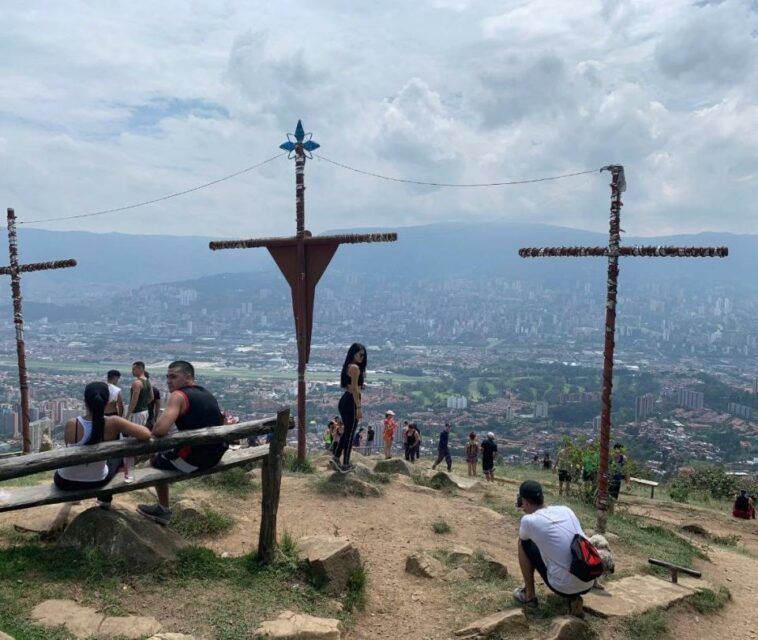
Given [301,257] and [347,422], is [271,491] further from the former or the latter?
[301,257]

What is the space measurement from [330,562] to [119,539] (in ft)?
6.25

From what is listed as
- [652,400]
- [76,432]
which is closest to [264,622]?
[76,432]

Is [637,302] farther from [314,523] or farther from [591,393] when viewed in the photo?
[314,523]

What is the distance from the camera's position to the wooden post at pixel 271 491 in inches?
234

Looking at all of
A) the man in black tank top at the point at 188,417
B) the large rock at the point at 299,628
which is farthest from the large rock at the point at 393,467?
the large rock at the point at 299,628

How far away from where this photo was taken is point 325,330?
138m

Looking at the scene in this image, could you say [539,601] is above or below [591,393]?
above

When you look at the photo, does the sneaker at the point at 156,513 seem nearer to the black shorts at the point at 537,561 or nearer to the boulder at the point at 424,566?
the boulder at the point at 424,566

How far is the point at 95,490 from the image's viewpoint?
559 centimetres

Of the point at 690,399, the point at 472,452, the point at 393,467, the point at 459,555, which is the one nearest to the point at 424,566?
the point at 459,555

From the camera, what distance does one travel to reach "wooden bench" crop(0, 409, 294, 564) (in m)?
5.11

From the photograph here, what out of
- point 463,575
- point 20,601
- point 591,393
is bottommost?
point 591,393

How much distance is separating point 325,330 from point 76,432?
435 feet

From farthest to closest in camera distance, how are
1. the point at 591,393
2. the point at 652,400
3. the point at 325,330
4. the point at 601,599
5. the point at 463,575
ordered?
the point at 325,330, the point at 591,393, the point at 652,400, the point at 463,575, the point at 601,599
